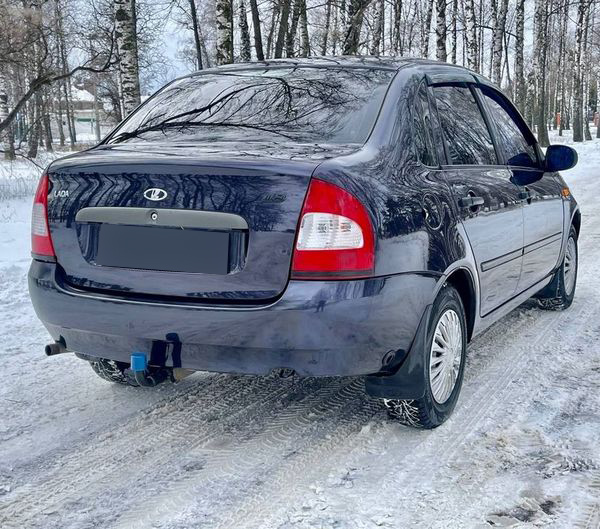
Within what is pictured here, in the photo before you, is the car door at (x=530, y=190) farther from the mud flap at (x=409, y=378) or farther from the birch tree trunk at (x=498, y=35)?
the birch tree trunk at (x=498, y=35)

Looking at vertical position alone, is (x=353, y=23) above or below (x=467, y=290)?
above

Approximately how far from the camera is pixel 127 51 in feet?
39.3

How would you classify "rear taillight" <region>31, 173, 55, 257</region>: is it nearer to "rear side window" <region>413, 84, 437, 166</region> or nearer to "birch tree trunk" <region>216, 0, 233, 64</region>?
"rear side window" <region>413, 84, 437, 166</region>

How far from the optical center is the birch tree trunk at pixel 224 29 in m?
12.9

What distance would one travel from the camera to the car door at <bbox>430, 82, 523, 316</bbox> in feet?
11.7

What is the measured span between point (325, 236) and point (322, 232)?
2 cm

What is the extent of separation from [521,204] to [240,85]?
181 cm

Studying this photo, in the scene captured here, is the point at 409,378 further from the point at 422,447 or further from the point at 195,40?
the point at 195,40

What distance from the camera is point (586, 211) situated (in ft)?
36.6

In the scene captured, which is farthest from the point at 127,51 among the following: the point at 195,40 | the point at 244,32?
the point at 195,40

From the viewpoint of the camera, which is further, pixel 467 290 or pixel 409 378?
pixel 467 290

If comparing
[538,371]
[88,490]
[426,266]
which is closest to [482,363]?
[538,371]

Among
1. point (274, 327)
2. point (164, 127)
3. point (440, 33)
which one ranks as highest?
point (440, 33)

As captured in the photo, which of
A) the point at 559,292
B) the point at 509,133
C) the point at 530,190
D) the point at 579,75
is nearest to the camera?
the point at 530,190
